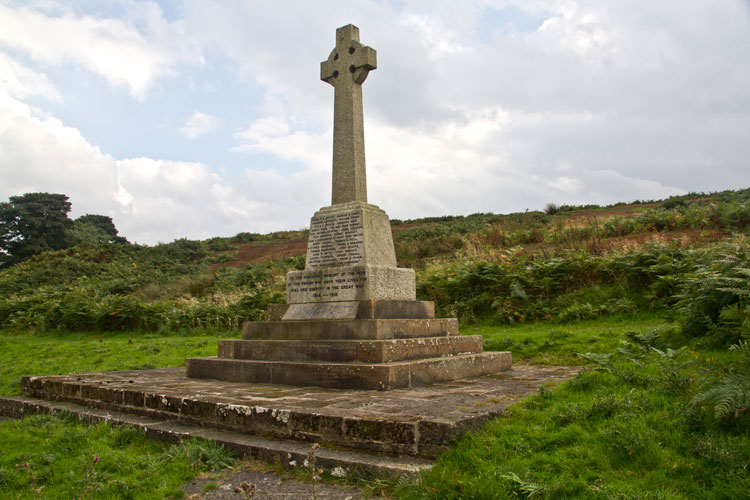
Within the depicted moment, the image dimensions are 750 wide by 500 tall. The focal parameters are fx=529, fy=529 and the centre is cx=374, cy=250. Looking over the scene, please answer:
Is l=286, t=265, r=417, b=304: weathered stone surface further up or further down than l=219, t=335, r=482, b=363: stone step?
further up

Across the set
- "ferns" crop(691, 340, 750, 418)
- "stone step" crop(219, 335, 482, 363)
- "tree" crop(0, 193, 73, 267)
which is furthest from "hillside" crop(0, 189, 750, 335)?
"tree" crop(0, 193, 73, 267)

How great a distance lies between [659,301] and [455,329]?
4.42 m

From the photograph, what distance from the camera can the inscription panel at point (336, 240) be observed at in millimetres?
7457

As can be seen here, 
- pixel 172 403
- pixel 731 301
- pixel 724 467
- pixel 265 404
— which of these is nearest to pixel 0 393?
pixel 172 403

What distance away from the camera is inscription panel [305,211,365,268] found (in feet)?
24.5

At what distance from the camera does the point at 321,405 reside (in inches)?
182

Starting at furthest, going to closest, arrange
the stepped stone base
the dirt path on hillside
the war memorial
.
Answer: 1. the dirt path on hillside
2. the stepped stone base
3. the war memorial

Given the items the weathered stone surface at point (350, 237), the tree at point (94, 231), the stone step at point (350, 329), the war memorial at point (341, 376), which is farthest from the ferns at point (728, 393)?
the tree at point (94, 231)

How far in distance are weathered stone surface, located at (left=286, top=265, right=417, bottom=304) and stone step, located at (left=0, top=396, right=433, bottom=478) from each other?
2.85m

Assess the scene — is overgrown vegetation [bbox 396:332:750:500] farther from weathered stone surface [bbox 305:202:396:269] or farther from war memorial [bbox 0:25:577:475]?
weathered stone surface [bbox 305:202:396:269]

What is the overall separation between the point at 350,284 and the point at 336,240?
2.58ft

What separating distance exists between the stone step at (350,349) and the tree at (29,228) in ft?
125

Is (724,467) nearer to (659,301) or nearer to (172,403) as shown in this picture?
(172,403)

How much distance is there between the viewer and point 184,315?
588 inches
